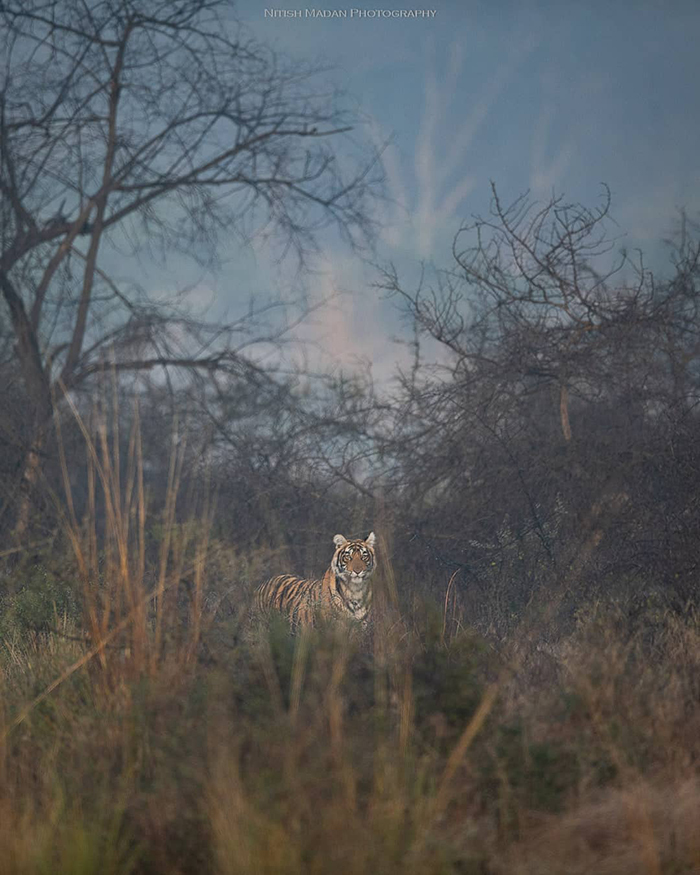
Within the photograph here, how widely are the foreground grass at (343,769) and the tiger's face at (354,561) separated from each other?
11.9 feet

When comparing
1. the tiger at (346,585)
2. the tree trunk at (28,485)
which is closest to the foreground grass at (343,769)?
the tiger at (346,585)

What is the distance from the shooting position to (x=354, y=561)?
823 cm

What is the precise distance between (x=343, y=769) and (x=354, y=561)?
5.17 metres

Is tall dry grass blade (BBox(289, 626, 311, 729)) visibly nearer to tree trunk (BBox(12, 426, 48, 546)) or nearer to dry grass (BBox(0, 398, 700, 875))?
dry grass (BBox(0, 398, 700, 875))

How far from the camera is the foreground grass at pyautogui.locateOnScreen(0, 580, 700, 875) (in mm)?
3029

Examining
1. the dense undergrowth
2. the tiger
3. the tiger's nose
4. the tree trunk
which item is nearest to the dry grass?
the dense undergrowth

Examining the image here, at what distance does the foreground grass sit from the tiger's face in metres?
3.63

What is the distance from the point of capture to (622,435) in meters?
8.17

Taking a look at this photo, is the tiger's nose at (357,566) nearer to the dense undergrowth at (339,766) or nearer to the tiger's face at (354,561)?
the tiger's face at (354,561)

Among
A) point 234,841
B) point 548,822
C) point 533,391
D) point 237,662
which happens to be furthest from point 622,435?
point 234,841

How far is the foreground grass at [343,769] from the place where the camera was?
119 inches

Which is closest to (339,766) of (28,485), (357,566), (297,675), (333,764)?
(333,764)

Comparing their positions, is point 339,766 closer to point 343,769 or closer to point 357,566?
point 343,769

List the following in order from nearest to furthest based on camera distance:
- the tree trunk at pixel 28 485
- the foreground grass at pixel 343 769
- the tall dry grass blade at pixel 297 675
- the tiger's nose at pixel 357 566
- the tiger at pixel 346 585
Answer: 1. the foreground grass at pixel 343 769
2. the tall dry grass blade at pixel 297 675
3. the tiger at pixel 346 585
4. the tiger's nose at pixel 357 566
5. the tree trunk at pixel 28 485
